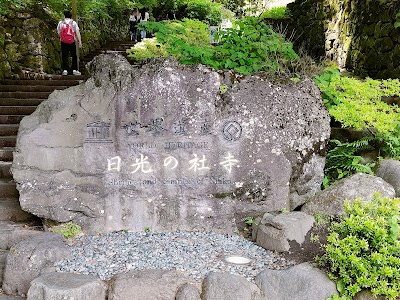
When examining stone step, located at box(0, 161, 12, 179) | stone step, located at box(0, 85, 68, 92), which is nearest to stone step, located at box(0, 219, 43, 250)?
stone step, located at box(0, 161, 12, 179)

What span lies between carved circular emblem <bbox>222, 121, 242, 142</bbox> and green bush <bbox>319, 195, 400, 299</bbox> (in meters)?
1.63

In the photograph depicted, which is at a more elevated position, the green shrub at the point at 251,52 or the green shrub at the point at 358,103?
the green shrub at the point at 251,52

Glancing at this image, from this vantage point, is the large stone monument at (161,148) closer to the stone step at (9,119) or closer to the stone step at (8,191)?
the stone step at (8,191)

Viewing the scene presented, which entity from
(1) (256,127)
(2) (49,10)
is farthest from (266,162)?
(2) (49,10)

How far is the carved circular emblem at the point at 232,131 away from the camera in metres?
4.75

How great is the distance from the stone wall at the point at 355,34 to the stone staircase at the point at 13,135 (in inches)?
250

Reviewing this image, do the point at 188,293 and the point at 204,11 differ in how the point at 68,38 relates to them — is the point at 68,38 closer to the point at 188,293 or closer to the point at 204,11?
the point at 188,293

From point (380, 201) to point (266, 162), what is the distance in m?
1.41

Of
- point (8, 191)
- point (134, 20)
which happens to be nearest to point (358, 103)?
point (8, 191)

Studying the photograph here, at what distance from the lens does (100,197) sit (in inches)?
186

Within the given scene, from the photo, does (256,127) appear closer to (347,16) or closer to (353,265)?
(353,265)

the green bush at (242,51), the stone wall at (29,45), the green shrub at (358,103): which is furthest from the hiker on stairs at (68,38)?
the green shrub at (358,103)

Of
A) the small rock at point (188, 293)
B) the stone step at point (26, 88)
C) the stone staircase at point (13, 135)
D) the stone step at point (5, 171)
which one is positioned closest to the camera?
the small rock at point (188, 293)

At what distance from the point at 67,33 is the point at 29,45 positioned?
147cm
